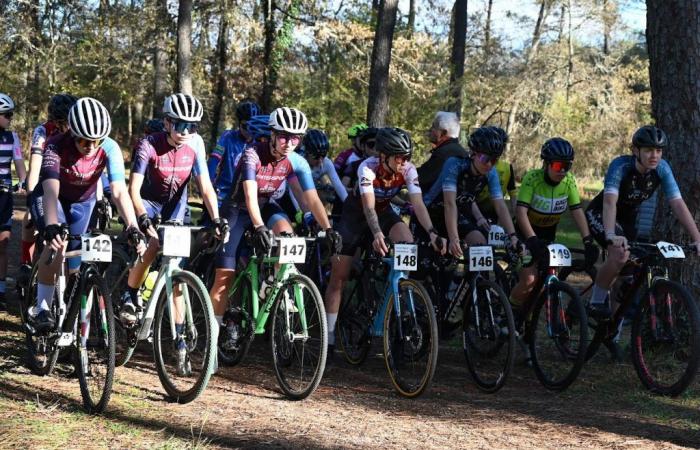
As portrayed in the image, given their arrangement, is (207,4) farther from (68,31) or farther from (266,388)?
(266,388)

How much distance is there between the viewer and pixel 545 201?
7.79m

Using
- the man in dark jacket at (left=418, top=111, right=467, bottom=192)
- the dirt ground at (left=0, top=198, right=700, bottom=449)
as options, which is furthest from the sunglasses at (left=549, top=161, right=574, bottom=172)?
the dirt ground at (left=0, top=198, right=700, bottom=449)

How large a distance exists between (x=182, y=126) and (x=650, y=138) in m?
3.75

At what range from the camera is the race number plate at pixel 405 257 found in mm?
6703

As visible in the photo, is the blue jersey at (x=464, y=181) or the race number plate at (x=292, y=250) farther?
the blue jersey at (x=464, y=181)

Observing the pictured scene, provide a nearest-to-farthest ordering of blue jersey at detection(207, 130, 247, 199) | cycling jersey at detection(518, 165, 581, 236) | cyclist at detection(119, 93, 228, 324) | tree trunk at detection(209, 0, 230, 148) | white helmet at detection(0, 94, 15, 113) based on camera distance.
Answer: cyclist at detection(119, 93, 228, 324) < cycling jersey at detection(518, 165, 581, 236) < blue jersey at detection(207, 130, 247, 199) < white helmet at detection(0, 94, 15, 113) < tree trunk at detection(209, 0, 230, 148)

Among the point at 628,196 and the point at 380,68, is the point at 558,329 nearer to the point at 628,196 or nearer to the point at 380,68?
the point at 628,196

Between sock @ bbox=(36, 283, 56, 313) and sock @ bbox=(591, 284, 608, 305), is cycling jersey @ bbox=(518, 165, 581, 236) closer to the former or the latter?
sock @ bbox=(591, 284, 608, 305)

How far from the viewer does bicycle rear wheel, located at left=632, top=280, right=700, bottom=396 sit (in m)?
6.48

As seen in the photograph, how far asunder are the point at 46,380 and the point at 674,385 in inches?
185

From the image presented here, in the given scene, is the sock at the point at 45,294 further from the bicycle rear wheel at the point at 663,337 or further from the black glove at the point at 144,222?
the bicycle rear wheel at the point at 663,337

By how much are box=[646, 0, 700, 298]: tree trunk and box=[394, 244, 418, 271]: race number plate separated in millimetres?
2803

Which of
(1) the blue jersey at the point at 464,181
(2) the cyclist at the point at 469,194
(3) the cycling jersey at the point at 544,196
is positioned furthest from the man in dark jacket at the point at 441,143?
(3) the cycling jersey at the point at 544,196

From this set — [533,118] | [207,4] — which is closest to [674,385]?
[207,4]
